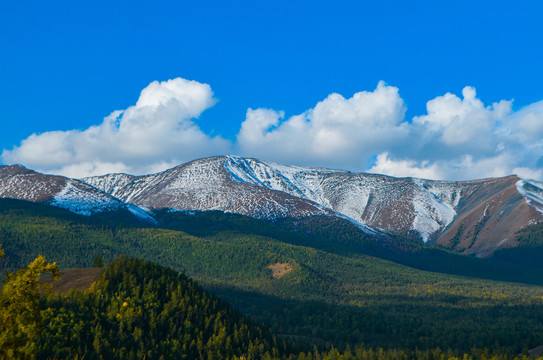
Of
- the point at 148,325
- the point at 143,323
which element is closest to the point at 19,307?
the point at 143,323

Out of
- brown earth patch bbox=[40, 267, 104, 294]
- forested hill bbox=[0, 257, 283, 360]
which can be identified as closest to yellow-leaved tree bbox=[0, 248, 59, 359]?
forested hill bbox=[0, 257, 283, 360]

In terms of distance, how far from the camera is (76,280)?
138500 mm

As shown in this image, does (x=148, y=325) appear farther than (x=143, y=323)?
Yes

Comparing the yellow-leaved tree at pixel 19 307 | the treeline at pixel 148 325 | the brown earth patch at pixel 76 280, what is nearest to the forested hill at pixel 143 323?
the treeline at pixel 148 325

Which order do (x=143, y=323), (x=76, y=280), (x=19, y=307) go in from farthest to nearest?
(x=76, y=280) → (x=143, y=323) → (x=19, y=307)

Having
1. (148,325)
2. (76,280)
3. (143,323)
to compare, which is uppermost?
(76,280)

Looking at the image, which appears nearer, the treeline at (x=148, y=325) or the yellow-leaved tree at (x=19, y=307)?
the yellow-leaved tree at (x=19, y=307)

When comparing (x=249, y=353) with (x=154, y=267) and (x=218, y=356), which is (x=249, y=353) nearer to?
(x=218, y=356)

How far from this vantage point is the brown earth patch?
133250 millimetres

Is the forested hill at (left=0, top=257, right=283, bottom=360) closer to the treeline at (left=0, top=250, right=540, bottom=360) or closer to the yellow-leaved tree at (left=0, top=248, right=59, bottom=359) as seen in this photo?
the treeline at (left=0, top=250, right=540, bottom=360)

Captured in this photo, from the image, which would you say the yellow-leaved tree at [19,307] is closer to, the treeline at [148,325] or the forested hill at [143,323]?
the treeline at [148,325]

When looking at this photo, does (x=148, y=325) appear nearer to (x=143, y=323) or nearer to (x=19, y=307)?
(x=143, y=323)

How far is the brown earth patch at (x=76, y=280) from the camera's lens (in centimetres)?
13325

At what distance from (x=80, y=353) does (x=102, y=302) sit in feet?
75.2
